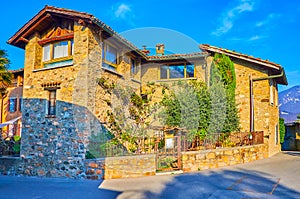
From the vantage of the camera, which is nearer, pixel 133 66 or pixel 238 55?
pixel 238 55

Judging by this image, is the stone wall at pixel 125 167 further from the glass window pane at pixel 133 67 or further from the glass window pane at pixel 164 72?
the glass window pane at pixel 164 72

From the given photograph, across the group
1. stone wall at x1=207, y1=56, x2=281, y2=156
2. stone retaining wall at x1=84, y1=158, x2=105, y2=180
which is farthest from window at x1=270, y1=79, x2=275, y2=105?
stone retaining wall at x1=84, y1=158, x2=105, y2=180

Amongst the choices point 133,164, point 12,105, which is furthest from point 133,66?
point 12,105

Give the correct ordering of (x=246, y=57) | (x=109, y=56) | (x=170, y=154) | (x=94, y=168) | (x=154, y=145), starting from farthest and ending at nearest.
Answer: (x=246, y=57), (x=109, y=56), (x=154, y=145), (x=170, y=154), (x=94, y=168)

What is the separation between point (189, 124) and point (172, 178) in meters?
3.69

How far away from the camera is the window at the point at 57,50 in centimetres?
1199

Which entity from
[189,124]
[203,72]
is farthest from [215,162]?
[203,72]

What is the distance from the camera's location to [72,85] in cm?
1136

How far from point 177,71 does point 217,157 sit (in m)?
7.30

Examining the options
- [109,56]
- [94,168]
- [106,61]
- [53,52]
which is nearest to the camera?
[94,168]

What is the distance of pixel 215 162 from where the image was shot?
Answer: 10.7 m

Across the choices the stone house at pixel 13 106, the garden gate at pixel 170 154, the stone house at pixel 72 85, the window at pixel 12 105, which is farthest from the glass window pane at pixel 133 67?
the window at pixel 12 105

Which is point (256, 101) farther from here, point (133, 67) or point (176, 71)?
point (133, 67)

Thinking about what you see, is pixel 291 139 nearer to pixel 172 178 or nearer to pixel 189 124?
pixel 189 124
